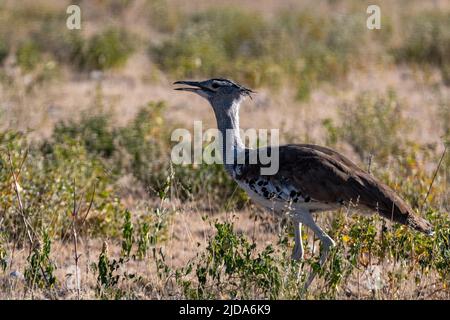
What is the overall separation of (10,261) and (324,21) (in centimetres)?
801

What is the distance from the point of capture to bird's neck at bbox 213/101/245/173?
4480 mm

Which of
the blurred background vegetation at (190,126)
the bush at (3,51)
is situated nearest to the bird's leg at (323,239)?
the blurred background vegetation at (190,126)

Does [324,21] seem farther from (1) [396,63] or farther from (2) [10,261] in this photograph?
(2) [10,261]

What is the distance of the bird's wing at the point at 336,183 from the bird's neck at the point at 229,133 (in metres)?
0.19

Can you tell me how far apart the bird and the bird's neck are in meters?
0.03

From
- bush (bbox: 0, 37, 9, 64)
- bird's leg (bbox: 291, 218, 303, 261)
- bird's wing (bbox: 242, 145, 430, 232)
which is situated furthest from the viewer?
bush (bbox: 0, 37, 9, 64)

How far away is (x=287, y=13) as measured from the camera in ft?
40.1

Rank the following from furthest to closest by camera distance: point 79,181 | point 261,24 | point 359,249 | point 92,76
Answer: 1. point 261,24
2. point 92,76
3. point 79,181
4. point 359,249

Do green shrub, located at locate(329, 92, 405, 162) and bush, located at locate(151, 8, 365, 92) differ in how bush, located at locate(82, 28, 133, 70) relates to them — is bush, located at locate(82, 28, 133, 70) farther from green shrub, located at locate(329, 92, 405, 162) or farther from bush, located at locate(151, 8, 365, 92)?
green shrub, located at locate(329, 92, 405, 162)

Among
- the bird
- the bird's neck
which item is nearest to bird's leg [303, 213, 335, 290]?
the bird

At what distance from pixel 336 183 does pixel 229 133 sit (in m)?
0.68

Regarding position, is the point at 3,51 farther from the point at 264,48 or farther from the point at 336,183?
the point at 336,183

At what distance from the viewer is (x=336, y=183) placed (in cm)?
415
